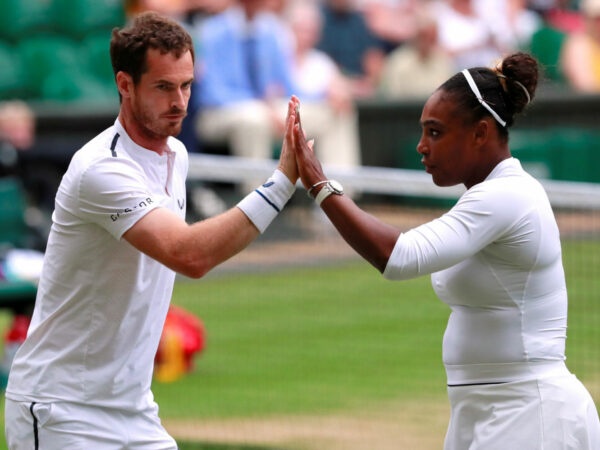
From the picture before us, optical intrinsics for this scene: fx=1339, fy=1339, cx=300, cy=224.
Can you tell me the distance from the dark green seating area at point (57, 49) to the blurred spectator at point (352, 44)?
Answer: 9.57 ft

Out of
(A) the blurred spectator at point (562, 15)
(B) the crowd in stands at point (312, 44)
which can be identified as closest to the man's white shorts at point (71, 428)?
(B) the crowd in stands at point (312, 44)

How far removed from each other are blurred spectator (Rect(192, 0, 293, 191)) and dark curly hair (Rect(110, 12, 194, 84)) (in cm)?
854

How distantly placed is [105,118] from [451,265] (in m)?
9.15

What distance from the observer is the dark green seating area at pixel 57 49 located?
44.3 ft

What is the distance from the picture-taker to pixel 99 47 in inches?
567

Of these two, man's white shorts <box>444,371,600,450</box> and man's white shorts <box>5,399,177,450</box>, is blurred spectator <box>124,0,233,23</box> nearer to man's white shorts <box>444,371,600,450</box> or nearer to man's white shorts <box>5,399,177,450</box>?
man's white shorts <box>5,399,177,450</box>

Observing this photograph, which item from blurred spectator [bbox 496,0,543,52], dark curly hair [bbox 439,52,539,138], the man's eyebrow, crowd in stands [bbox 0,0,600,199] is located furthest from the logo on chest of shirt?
blurred spectator [bbox 496,0,543,52]

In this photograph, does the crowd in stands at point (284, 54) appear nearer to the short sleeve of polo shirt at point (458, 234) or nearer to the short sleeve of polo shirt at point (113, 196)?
the short sleeve of polo shirt at point (113, 196)

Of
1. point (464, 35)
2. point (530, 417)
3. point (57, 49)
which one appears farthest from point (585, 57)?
point (530, 417)

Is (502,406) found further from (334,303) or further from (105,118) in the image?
(105,118)

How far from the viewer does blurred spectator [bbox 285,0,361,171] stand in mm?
13938

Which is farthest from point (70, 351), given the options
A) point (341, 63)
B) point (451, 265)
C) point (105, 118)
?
point (341, 63)

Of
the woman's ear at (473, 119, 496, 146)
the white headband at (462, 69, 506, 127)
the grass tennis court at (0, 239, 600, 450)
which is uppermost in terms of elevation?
the white headband at (462, 69, 506, 127)

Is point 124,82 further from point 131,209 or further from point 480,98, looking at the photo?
point 480,98
